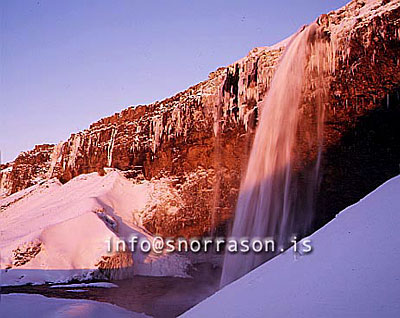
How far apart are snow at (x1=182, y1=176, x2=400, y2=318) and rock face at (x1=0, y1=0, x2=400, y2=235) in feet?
44.5

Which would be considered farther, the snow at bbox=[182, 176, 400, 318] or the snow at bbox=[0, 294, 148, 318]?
the snow at bbox=[0, 294, 148, 318]

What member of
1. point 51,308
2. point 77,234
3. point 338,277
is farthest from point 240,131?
point 338,277

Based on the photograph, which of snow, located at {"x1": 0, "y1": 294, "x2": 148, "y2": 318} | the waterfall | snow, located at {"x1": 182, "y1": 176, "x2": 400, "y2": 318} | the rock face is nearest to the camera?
snow, located at {"x1": 182, "y1": 176, "x2": 400, "y2": 318}

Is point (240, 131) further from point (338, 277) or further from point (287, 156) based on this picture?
point (338, 277)

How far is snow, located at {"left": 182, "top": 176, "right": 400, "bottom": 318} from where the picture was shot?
10.4 feet

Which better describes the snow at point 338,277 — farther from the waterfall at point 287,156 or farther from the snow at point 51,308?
the waterfall at point 287,156

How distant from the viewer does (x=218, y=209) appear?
27.0 metres

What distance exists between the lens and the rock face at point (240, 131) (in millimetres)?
17250

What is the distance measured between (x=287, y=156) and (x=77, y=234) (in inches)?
467

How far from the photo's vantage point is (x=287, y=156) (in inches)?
662

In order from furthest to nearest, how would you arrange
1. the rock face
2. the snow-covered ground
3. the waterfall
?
the snow-covered ground < the rock face < the waterfall

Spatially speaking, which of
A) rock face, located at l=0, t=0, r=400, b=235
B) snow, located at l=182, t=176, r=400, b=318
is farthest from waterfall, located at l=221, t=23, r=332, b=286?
snow, located at l=182, t=176, r=400, b=318

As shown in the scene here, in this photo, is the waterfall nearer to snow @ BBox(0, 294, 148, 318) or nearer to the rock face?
the rock face

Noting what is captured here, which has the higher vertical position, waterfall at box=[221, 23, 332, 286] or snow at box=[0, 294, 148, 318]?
waterfall at box=[221, 23, 332, 286]
